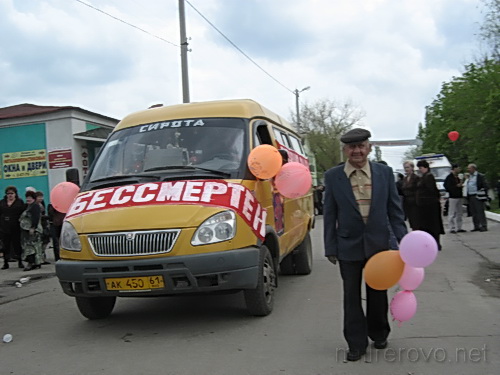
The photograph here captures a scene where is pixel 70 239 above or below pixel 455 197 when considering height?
above

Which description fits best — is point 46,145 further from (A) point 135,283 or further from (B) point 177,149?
(A) point 135,283

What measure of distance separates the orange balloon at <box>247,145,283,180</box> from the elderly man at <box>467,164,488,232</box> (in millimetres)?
9739

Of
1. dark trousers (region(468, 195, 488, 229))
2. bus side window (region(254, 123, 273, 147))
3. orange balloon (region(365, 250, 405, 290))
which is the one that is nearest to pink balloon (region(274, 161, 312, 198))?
bus side window (region(254, 123, 273, 147))

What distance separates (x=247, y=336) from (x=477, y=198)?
34.4ft

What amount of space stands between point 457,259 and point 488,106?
13794 mm

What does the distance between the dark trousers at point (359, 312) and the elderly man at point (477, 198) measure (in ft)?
33.8

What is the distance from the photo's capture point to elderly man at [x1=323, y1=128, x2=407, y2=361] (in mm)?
4383

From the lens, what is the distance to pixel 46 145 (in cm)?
1845

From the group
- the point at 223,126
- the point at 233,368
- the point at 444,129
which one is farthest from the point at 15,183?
the point at 444,129

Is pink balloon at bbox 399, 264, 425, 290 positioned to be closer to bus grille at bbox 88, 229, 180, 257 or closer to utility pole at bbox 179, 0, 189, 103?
bus grille at bbox 88, 229, 180, 257

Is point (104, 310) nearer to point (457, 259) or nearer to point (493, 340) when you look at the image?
point (493, 340)

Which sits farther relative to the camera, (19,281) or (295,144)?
(19,281)

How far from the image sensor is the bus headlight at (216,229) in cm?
504

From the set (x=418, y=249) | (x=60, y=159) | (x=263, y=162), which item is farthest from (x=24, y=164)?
(x=418, y=249)
